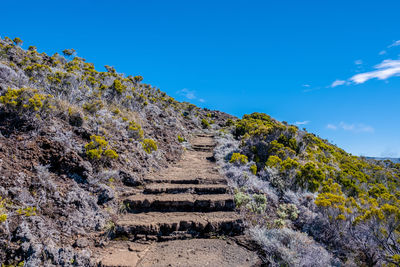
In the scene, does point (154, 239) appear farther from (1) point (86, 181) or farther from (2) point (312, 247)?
(2) point (312, 247)

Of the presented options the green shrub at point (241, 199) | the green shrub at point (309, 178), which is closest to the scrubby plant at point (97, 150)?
the green shrub at point (241, 199)

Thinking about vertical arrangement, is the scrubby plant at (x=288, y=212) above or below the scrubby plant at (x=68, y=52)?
below

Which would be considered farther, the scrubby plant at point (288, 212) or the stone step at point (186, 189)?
the stone step at point (186, 189)

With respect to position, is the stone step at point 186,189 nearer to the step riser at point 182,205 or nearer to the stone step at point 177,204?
the stone step at point 177,204

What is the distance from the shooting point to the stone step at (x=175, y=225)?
5109 millimetres

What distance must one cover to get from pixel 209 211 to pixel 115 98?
31.2 feet

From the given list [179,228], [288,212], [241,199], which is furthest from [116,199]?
[288,212]

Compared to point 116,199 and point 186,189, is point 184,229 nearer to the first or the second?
point 186,189

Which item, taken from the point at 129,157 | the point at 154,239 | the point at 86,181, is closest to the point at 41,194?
the point at 86,181

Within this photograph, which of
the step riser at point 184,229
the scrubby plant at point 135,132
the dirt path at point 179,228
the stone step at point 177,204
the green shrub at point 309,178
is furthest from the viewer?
the scrubby plant at point 135,132

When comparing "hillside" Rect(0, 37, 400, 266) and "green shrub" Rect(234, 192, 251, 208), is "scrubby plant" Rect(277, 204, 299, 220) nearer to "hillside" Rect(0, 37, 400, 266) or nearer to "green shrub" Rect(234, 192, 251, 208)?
"hillside" Rect(0, 37, 400, 266)

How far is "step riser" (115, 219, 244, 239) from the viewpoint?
5.08 m

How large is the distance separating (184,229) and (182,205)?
2.98 feet

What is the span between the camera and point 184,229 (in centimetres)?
535
